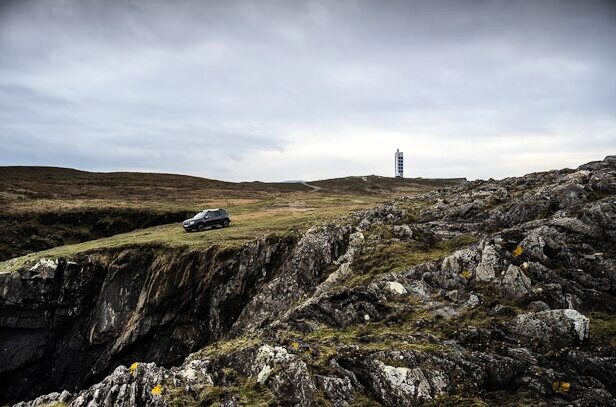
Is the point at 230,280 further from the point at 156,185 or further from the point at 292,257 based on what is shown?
the point at 156,185

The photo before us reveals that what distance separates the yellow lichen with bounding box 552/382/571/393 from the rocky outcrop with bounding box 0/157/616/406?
3 cm

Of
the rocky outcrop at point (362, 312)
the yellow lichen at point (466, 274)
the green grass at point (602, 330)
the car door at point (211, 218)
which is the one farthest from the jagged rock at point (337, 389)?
the car door at point (211, 218)

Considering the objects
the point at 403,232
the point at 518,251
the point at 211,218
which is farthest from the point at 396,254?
the point at 211,218

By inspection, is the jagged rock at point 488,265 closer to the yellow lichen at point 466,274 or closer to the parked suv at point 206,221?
the yellow lichen at point 466,274

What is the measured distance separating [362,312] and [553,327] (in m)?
7.24

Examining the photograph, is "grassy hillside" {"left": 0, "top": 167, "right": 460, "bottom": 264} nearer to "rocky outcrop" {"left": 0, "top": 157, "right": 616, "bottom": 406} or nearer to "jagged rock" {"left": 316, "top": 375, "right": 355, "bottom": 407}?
"rocky outcrop" {"left": 0, "top": 157, "right": 616, "bottom": 406}

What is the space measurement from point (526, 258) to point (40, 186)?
98.2 metres

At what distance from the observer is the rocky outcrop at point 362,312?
12508 mm

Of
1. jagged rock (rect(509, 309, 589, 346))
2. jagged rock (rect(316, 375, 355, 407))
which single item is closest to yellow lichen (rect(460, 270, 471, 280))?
jagged rock (rect(509, 309, 589, 346))

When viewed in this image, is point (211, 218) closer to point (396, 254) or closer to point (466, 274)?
point (396, 254)

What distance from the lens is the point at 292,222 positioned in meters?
42.5

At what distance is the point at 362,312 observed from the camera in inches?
685

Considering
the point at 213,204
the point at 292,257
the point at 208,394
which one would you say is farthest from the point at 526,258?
the point at 213,204

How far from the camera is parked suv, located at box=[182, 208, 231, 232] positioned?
144ft
